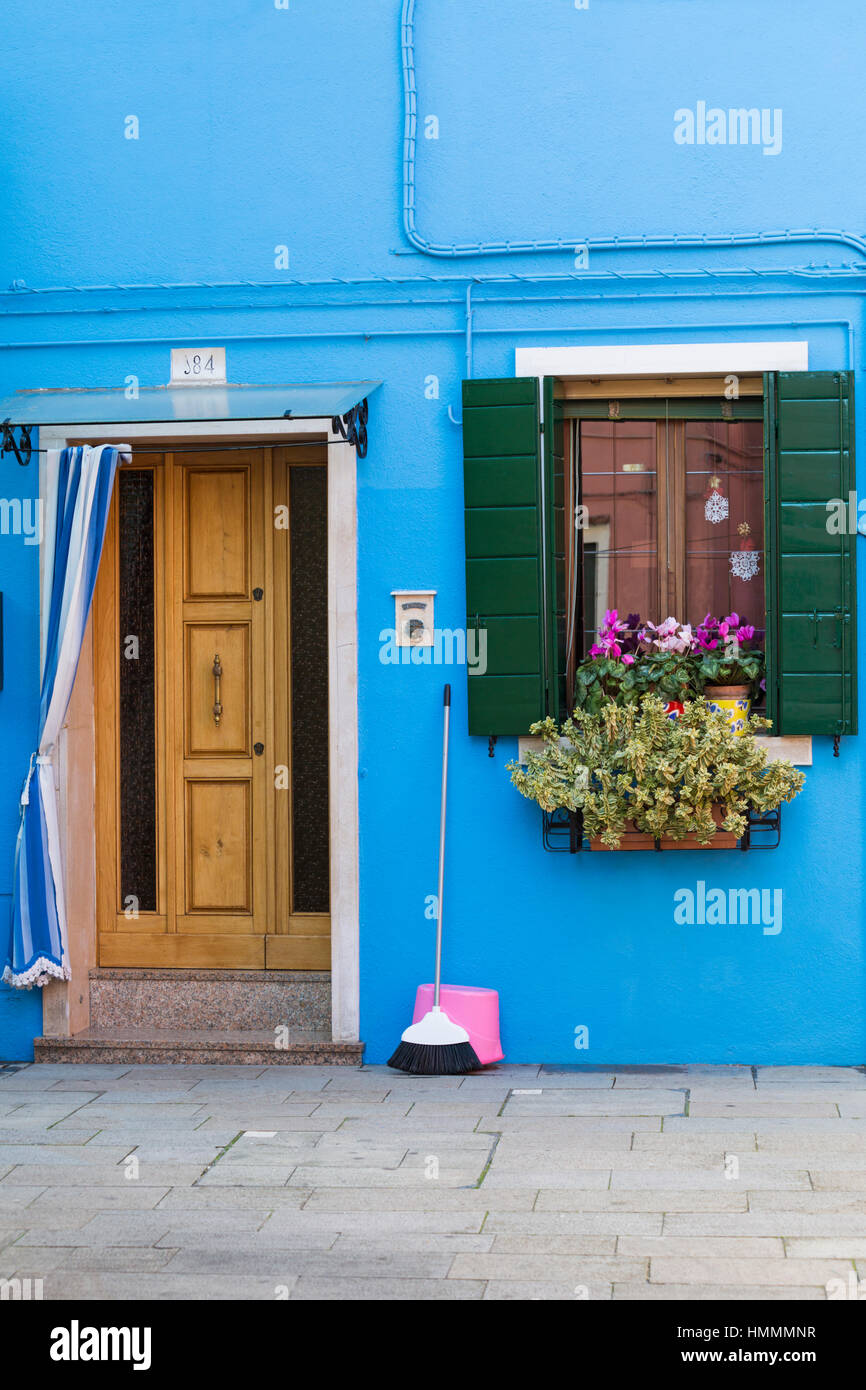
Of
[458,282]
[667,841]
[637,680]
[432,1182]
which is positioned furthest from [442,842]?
[458,282]

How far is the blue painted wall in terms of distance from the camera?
6.43 metres

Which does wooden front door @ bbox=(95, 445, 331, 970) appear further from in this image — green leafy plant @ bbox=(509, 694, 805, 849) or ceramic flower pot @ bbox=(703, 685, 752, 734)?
ceramic flower pot @ bbox=(703, 685, 752, 734)

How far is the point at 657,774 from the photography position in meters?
6.08

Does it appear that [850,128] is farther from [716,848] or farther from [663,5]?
[716,848]

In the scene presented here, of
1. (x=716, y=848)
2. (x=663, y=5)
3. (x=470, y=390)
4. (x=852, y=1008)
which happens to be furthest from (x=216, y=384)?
(x=852, y=1008)

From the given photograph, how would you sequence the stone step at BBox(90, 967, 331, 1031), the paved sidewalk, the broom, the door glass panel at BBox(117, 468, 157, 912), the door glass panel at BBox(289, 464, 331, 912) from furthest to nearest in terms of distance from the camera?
the door glass panel at BBox(117, 468, 157, 912) → the door glass panel at BBox(289, 464, 331, 912) → the stone step at BBox(90, 967, 331, 1031) → the broom → the paved sidewalk

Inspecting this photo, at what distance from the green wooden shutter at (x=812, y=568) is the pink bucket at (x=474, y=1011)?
1.68m

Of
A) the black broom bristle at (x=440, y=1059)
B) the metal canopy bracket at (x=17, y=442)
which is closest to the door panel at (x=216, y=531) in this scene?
the metal canopy bracket at (x=17, y=442)

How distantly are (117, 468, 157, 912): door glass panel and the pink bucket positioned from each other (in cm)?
160

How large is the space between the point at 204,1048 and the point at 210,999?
35 cm

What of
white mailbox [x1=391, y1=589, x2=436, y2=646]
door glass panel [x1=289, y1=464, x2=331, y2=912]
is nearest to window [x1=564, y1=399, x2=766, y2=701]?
white mailbox [x1=391, y1=589, x2=436, y2=646]

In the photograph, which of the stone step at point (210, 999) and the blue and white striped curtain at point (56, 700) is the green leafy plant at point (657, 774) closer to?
the stone step at point (210, 999)

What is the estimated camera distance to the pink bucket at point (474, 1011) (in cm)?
640

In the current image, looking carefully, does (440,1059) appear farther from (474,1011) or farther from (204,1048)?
(204,1048)
